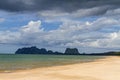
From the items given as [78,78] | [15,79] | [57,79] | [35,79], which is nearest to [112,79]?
[78,78]

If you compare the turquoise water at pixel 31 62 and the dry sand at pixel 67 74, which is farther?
the turquoise water at pixel 31 62

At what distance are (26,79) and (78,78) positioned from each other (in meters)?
3.44

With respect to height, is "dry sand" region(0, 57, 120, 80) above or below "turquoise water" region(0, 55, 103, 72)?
below

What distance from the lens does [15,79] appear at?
61.6 feet

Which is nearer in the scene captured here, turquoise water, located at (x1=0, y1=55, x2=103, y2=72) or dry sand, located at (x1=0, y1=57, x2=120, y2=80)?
dry sand, located at (x1=0, y1=57, x2=120, y2=80)

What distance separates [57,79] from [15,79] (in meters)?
2.71

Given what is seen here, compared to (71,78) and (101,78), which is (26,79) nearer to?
(71,78)

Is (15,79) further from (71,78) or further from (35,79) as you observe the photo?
(71,78)

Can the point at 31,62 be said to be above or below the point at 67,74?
above

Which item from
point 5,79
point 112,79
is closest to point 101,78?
point 112,79

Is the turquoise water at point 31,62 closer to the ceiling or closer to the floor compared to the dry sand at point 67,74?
closer to the ceiling

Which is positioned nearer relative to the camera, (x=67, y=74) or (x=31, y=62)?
(x=67, y=74)

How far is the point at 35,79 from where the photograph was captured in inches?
722

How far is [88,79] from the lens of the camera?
1886 cm
